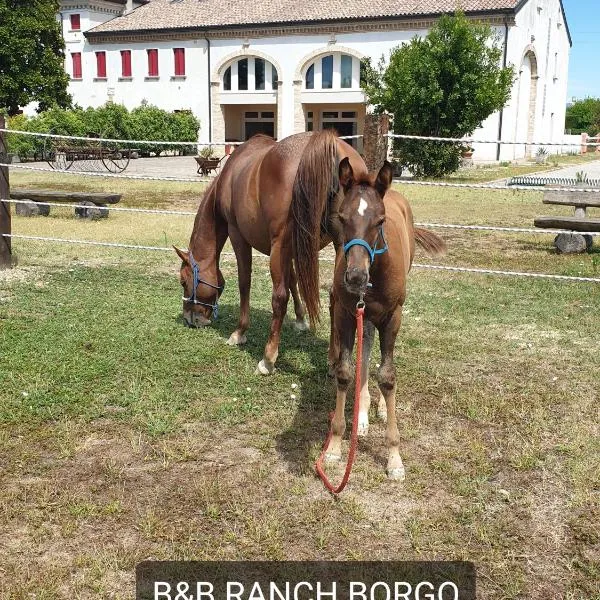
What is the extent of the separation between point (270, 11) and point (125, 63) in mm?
10218

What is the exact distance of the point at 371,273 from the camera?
3541mm

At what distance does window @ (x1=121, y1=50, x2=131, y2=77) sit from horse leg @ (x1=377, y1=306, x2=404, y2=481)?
43.4 meters

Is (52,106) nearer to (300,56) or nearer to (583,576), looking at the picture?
(300,56)

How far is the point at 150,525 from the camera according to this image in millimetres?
3211

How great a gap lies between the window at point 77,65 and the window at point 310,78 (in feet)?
52.9

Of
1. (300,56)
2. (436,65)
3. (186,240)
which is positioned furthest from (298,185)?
(300,56)

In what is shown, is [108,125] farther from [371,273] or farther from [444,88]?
[371,273]

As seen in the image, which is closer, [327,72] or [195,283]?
[195,283]

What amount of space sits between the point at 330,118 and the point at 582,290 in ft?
116

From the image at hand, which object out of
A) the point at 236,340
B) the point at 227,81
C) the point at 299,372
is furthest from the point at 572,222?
the point at 227,81

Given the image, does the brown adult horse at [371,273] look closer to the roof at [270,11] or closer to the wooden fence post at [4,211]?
the wooden fence post at [4,211]

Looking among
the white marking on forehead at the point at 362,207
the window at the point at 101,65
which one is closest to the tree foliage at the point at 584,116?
the window at the point at 101,65

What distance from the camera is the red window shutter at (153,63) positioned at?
41906mm

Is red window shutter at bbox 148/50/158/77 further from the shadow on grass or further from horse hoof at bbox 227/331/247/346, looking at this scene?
horse hoof at bbox 227/331/247/346
